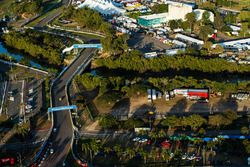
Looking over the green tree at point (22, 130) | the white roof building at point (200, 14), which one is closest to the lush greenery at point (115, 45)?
the white roof building at point (200, 14)

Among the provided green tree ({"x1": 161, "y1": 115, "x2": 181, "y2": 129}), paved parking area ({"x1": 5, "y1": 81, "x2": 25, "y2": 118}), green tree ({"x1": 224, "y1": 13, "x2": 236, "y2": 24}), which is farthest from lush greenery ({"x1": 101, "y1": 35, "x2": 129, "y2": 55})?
green tree ({"x1": 161, "y1": 115, "x2": 181, "y2": 129})

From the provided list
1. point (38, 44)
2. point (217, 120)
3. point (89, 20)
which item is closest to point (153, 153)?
point (217, 120)

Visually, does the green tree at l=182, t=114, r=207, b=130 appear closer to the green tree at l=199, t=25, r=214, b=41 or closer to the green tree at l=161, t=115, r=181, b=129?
the green tree at l=161, t=115, r=181, b=129

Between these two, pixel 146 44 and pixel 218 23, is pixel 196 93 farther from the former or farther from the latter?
pixel 218 23

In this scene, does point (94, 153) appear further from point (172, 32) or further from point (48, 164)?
point (172, 32)

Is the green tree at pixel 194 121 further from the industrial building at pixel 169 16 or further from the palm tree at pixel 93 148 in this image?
the industrial building at pixel 169 16

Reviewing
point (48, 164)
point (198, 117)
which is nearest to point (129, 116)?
point (198, 117)
